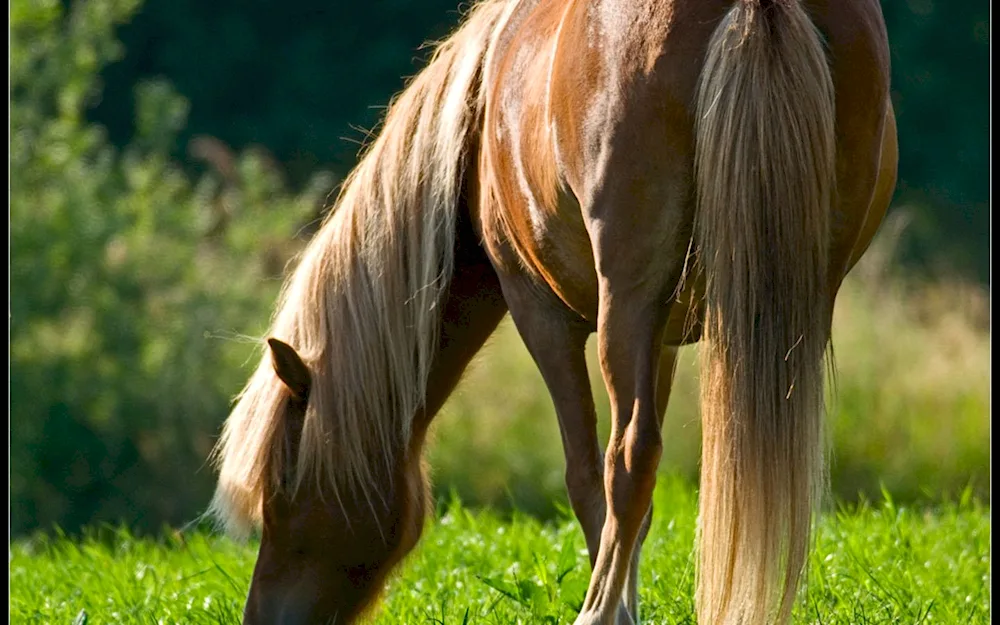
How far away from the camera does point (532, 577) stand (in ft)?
11.6

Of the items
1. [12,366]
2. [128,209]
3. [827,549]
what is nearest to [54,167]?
[128,209]

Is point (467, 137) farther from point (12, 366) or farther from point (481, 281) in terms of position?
point (12, 366)

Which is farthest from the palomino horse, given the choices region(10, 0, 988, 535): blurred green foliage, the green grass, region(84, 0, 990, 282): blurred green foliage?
region(84, 0, 990, 282): blurred green foliage

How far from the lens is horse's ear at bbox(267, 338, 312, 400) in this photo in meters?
2.97

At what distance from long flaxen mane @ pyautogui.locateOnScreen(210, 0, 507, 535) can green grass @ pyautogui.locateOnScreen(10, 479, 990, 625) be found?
0.38 m

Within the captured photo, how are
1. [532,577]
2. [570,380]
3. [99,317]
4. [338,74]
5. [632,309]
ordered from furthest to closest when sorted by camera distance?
[338,74] → [99,317] → [532,577] → [570,380] → [632,309]

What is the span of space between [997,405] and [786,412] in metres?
1.07

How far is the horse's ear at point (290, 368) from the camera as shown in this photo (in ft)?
9.76

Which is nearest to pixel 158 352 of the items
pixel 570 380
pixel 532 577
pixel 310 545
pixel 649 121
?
pixel 532 577

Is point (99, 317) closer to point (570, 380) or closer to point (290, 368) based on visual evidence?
point (290, 368)

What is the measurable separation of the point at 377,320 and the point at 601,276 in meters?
0.94

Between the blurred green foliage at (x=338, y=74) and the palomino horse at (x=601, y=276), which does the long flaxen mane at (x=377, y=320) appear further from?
the blurred green foliage at (x=338, y=74)

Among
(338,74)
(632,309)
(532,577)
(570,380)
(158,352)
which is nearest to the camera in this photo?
(632,309)

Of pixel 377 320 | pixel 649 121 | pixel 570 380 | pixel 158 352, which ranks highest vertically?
pixel 649 121
